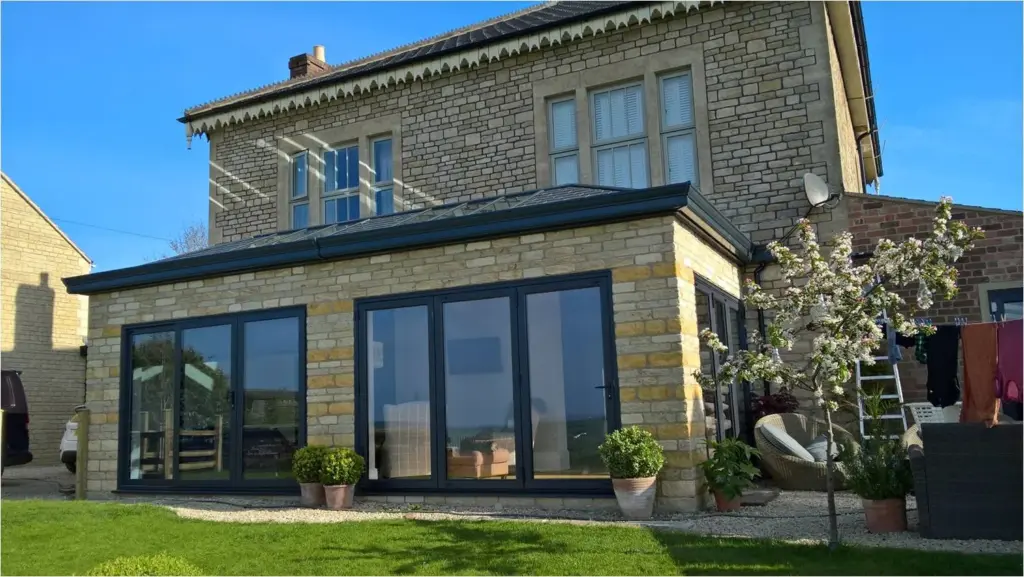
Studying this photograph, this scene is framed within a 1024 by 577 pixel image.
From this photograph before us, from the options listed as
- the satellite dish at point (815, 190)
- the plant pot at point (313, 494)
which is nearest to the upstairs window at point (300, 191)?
the plant pot at point (313, 494)

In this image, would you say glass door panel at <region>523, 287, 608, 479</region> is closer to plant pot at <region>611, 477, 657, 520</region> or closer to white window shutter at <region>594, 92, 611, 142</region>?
plant pot at <region>611, 477, 657, 520</region>

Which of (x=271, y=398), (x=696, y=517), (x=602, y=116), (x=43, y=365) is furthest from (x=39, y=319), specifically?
(x=696, y=517)

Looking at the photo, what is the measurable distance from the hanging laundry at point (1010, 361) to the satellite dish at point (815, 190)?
4996 mm

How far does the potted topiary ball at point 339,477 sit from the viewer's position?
833 centimetres

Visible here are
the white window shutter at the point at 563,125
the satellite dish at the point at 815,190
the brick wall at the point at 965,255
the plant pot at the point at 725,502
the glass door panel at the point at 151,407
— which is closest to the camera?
the plant pot at the point at 725,502

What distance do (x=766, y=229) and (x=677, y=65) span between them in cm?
282

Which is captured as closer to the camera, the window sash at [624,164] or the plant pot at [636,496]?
the plant pot at [636,496]

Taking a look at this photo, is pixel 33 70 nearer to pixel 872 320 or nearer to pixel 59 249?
pixel 59 249

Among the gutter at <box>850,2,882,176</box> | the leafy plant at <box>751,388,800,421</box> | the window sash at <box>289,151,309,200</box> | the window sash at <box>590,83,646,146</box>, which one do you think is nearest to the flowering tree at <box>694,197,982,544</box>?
the leafy plant at <box>751,388,800,421</box>

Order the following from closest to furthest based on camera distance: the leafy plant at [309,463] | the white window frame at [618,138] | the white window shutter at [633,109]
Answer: the leafy plant at [309,463], the white window frame at [618,138], the white window shutter at [633,109]

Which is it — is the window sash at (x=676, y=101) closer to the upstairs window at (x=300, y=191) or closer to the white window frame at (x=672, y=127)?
the white window frame at (x=672, y=127)

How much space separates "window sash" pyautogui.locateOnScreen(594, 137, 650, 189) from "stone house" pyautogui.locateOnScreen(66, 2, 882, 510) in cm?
4

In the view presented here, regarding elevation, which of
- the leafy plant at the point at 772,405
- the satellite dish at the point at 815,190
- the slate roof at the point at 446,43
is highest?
the slate roof at the point at 446,43

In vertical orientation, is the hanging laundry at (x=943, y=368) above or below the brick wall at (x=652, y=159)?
below
